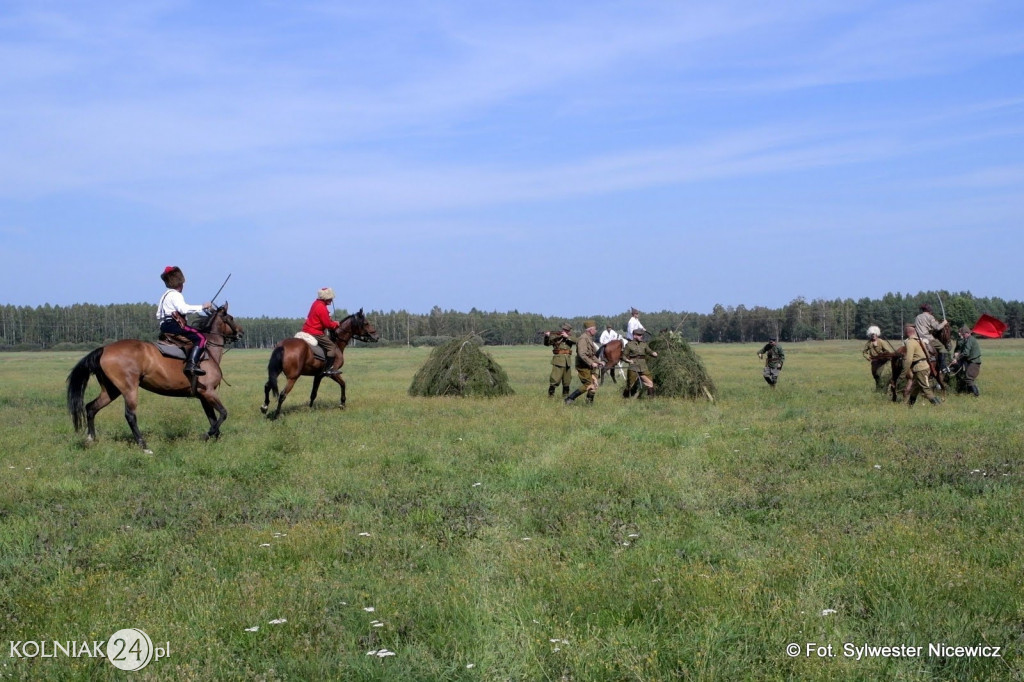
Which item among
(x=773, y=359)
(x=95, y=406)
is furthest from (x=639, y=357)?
(x=95, y=406)

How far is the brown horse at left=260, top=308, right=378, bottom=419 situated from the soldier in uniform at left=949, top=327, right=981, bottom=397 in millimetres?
13828

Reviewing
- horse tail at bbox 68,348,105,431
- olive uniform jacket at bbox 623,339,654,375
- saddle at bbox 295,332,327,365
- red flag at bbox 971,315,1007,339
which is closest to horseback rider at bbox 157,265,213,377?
horse tail at bbox 68,348,105,431

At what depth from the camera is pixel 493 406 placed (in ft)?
59.8

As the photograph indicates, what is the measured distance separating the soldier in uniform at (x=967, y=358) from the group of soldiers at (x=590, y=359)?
7.23 m

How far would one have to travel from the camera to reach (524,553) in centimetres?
693

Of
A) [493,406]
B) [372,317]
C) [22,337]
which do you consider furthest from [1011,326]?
[22,337]

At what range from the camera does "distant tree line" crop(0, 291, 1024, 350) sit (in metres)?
96.6

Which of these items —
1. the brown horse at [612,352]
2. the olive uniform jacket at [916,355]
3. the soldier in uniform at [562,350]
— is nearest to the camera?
the olive uniform jacket at [916,355]

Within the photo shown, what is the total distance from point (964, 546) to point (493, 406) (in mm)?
12208

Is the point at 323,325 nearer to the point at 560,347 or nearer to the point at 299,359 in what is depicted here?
the point at 299,359

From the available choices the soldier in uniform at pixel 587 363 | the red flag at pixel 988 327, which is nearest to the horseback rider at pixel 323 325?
the soldier in uniform at pixel 587 363

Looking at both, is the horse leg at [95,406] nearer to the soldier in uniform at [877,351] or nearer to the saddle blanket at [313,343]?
the saddle blanket at [313,343]

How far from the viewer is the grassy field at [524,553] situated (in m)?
4.94

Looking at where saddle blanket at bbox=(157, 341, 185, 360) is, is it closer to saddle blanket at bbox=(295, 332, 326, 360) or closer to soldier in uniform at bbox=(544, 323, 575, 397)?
saddle blanket at bbox=(295, 332, 326, 360)
